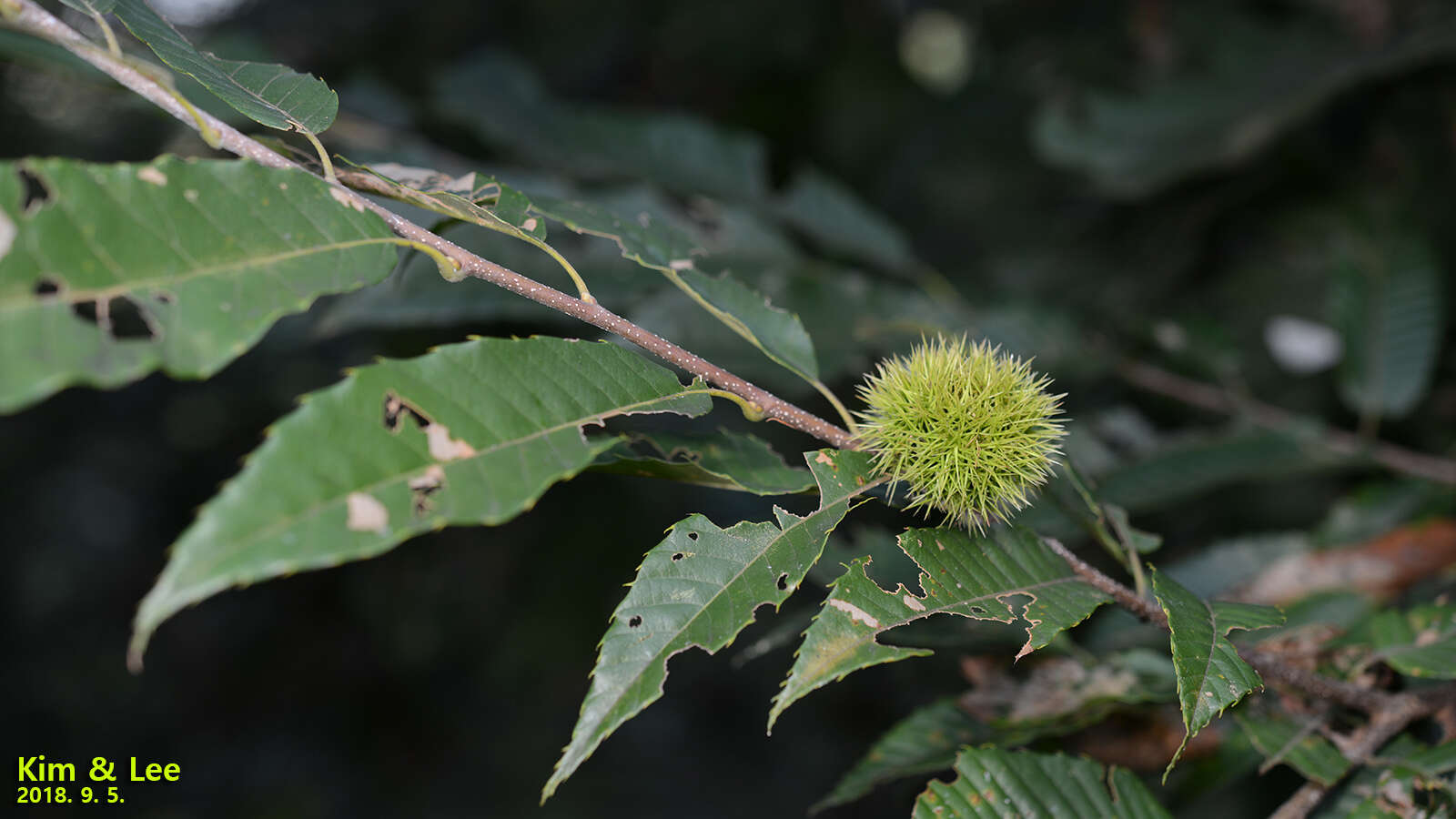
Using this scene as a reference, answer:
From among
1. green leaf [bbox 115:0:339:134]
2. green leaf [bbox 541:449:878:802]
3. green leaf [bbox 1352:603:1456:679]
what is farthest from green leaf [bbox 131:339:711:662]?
green leaf [bbox 1352:603:1456:679]

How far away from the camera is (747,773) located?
13.7 feet

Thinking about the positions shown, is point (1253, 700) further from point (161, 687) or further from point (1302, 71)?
point (161, 687)

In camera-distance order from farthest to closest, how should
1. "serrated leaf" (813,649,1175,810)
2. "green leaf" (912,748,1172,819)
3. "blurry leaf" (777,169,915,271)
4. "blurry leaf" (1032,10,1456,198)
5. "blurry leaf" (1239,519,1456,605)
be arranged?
"blurry leaf" (777,169,915,271) → "blurry leaf" (1032,10,1456,198) → "blurry leaf" (1239,519,1456,605) → "serrated leaf" (813,649,1175,810) → "green leaf" (912,748,1172,819)

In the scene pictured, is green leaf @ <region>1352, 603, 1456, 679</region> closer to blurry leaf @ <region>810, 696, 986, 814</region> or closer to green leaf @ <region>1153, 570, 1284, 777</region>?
green leaf @ <region>1153, 570, 1284, 777</region>

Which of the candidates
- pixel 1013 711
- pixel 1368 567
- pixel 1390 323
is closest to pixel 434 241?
pixel 1013 711

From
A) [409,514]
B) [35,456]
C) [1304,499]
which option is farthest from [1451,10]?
[35,456]

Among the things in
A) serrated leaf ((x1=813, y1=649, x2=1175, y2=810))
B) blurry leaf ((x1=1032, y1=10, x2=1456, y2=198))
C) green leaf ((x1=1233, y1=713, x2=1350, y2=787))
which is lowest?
green leaf ((x1=1233, y1=713, x2=1350, y2=787))

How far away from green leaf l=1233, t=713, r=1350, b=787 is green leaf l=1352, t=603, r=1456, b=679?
0.12m

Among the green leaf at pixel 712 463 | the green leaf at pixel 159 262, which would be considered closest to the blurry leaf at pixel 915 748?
the green leaf at pixel 712 463

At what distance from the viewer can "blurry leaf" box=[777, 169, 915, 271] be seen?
210 cm

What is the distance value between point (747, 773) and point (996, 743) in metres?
3.45

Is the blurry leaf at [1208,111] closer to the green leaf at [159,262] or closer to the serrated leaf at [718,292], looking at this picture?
the serrated leaf at [718,292]

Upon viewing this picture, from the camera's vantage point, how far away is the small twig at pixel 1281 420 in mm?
1763

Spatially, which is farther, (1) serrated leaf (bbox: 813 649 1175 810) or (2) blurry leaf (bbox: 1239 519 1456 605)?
(2) blurry leaf (bbox: 1239 519 1456 605)
